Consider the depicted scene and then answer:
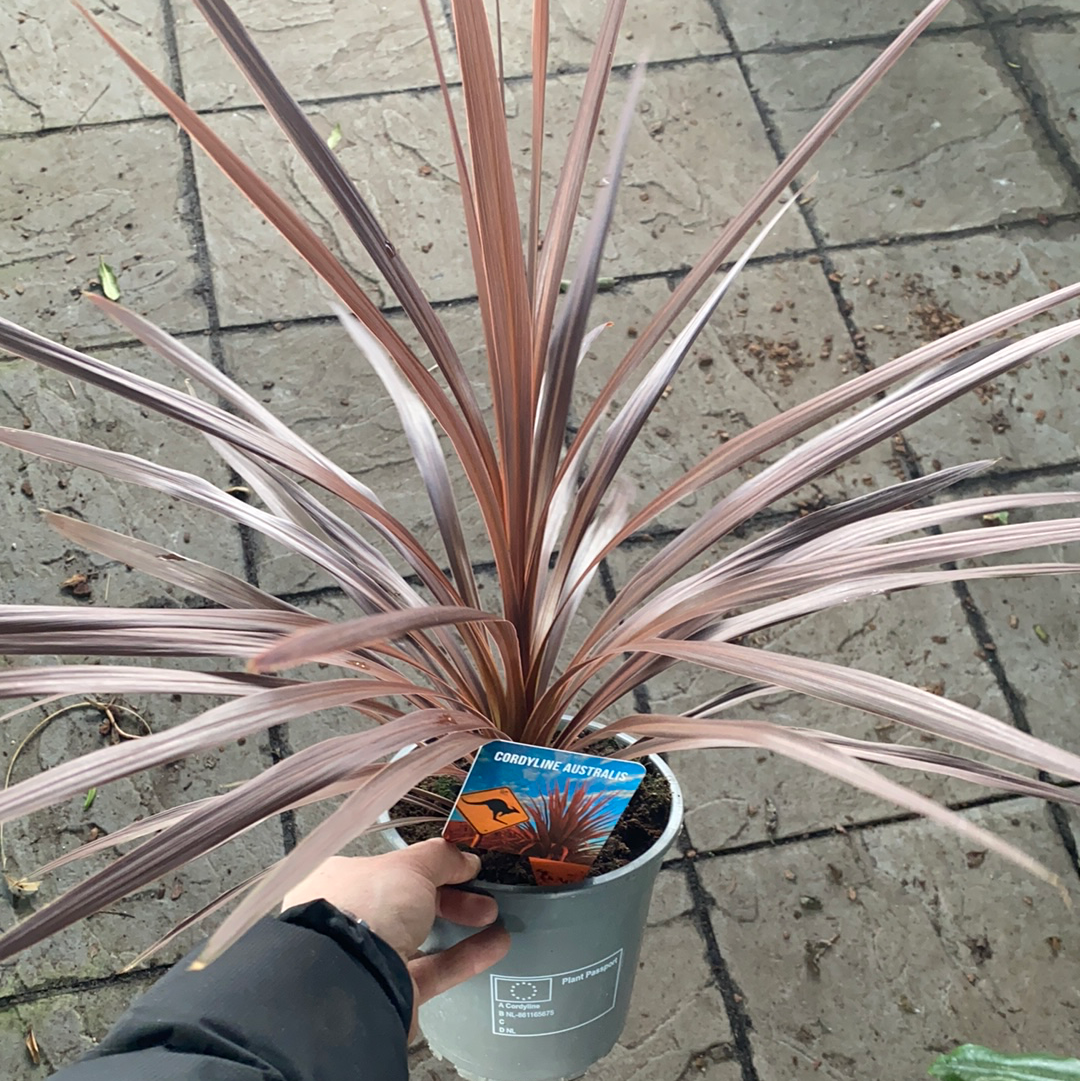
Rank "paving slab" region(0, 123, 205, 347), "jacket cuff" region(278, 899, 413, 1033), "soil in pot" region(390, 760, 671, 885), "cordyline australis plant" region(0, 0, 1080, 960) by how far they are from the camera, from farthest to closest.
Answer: "paving slab" region(0, 123, 205, 347), "soil in pot" region(390, 760, 671, 885), "jacket cuff" region(278, 899, 413, 1033), "cordyline australis plant" region(0, 0, 1080, 960)

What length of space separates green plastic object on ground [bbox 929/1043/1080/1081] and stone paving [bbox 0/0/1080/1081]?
1.47 feet

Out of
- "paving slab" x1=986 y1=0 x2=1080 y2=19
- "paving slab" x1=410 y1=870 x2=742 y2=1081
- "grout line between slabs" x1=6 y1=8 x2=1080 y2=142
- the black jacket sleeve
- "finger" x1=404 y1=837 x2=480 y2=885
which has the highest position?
"paving slab" x1=986 y1=0 x2=1080 y2=19

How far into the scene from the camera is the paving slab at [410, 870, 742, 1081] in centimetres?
124

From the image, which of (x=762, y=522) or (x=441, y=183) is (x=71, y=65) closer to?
(x=441, y=183)

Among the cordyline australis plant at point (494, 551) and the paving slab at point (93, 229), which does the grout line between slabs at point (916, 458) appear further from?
the paving slab at point (93, 229)

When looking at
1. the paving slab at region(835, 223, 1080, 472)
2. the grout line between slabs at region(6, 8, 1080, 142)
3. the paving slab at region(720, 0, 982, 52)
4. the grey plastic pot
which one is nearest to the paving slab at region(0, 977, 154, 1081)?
the grey plastic pot

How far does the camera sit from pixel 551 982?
94 cm

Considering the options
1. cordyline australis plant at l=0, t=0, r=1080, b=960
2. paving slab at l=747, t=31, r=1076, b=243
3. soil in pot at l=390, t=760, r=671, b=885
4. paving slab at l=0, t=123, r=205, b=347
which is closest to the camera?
cordyline australis plant at l=0, t=0, r=1080, b=960

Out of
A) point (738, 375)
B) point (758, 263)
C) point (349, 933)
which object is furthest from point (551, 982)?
point (758, 263)

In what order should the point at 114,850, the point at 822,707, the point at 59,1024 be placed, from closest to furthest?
the point at 59,1024 < the point at 114,850 < the point at 822,707

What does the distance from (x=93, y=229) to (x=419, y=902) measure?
1477mm

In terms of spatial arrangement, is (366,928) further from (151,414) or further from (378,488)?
(151,414)

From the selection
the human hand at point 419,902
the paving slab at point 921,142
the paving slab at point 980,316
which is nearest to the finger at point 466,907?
the human hand at point 419,902

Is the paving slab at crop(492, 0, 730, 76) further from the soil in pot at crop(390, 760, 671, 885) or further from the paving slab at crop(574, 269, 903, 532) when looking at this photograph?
the soil in pot at crop(390, 760, 671, 885)
